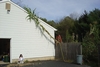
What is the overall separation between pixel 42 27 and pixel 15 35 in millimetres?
3364

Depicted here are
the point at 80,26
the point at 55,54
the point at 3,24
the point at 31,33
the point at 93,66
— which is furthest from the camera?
the point at 80,26

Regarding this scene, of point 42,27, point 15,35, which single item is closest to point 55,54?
point 42,27

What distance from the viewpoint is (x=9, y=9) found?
15.9m


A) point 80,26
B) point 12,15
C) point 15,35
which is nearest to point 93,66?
point 15,35

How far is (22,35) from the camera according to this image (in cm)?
1666

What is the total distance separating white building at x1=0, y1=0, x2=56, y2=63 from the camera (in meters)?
15.7

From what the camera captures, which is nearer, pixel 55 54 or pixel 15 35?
pixel 15 35

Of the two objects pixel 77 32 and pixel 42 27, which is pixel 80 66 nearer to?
pixel 42 27

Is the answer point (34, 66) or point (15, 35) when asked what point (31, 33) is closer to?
point (15, 35)

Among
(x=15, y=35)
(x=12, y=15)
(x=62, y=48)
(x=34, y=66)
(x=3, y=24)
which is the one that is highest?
(x=12, y=15)

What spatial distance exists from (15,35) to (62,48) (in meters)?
5.69

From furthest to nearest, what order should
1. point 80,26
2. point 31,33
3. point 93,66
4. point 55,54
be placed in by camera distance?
point 80,26, point 55,54, point 31,33, point 93,66

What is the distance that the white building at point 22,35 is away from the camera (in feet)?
51.4

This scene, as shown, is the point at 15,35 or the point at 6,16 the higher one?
the point at 6,16
